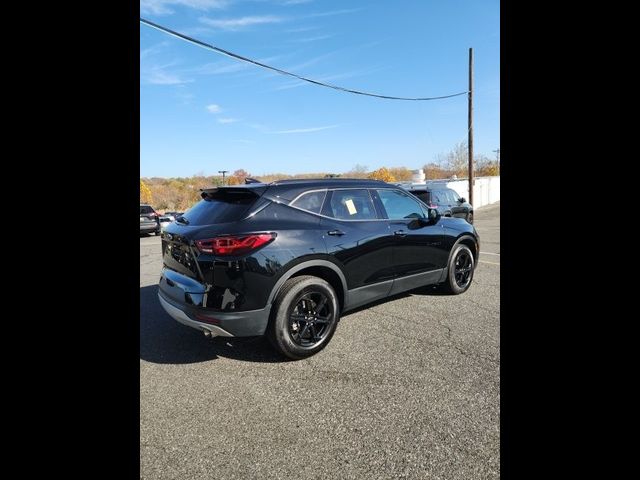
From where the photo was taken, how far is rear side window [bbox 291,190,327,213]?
367 centimetres

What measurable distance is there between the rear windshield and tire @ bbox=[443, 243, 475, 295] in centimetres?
315

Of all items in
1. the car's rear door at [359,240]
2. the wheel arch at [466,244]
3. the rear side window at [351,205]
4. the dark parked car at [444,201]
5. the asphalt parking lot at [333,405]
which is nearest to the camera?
the asphalt parking lot at [333,405]

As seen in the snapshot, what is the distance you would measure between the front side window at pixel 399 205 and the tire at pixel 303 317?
55.1 inches

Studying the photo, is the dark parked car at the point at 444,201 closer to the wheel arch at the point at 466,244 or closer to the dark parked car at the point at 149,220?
the wheel arch at the point at 466,244

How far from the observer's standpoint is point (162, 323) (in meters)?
4.55

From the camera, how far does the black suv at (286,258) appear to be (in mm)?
3154

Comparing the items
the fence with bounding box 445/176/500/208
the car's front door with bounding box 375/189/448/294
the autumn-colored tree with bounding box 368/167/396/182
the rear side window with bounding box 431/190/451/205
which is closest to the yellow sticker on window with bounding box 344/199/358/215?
the car's front door with bounding box 375/189/448/294

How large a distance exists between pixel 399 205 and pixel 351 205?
867mm

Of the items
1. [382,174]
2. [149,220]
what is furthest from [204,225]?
[382,174]

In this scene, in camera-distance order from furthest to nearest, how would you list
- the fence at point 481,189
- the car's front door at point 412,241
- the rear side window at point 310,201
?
the fence at point 481,189
the car's front door at point 412,241
the rear side window at point 310,201

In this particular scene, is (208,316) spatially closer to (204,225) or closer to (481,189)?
(204,225)

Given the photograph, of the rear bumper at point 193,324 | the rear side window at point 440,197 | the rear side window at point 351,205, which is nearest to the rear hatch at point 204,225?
the rear bumper at point 193,324
